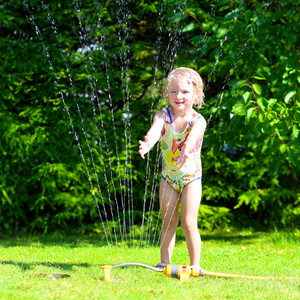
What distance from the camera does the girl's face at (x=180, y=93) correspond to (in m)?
3.22

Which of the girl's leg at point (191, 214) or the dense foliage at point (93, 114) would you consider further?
the dense foliage at point (93, 114)

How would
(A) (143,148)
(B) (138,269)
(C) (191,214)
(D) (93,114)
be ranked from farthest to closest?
(D) (93,114) < (B) (138,269) < (C) (191,214) < (A) (143,148)

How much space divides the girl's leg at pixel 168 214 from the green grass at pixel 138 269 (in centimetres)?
20

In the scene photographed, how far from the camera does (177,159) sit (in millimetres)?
3230

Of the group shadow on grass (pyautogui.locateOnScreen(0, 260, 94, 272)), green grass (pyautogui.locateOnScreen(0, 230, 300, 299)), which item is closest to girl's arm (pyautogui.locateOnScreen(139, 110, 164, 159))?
green grass (pyautogui.locateOnScreen(0, 230, 300, 299))

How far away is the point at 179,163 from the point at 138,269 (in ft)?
2.87

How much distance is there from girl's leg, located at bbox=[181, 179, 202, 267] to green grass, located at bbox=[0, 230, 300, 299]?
0.65ft

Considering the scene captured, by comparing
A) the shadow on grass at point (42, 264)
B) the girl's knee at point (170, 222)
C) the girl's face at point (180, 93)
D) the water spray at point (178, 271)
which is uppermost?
the girl's face at point (180, 93)

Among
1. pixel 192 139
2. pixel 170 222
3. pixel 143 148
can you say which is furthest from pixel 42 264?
pixel 192 139

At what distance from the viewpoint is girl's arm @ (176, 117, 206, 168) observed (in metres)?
2.96

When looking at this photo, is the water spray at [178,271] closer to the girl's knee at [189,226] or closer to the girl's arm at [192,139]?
the girl's knee at [189,226]

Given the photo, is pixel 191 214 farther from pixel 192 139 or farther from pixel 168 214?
pixel 192 139

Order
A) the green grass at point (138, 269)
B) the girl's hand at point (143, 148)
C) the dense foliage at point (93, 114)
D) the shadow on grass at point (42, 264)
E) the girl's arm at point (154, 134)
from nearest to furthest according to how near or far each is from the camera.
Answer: the green grass at point (138, 269) → the girl's hand at point (143, 148) → the girl's arm at point (154, 134) → the shadow on grass at point (42, 264) → the dense foliage at point (93, 114)

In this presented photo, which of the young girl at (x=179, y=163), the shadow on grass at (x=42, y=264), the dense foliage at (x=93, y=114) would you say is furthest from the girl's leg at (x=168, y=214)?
the dense foliage at (x=93, y=114)
